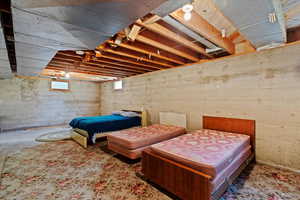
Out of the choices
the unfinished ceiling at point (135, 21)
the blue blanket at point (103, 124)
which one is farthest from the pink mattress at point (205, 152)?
the blue blanket at point (103, 124)

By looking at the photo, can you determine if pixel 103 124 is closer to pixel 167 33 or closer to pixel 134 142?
pixel 134 142

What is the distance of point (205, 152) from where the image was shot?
Answer: 1820 millimetres

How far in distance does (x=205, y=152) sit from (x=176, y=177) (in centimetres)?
51

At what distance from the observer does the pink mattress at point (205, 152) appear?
1535 millimetres

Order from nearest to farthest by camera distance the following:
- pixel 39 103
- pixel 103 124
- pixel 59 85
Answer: pixel 103 124 < pixel 39 103 < pixel 59 85

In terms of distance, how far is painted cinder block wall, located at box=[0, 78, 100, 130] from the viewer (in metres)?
5.14

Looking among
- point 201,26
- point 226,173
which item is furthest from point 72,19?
point 226,173

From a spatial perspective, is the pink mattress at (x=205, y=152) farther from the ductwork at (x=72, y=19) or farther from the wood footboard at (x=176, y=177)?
the ductwork at (x=72, y=19)

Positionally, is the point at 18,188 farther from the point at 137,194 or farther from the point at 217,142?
the point at 217,142

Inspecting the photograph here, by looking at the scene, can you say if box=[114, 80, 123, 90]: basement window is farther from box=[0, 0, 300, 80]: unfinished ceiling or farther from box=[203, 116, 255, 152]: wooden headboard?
box=[203, 116, 255, 152]: wooden headboard

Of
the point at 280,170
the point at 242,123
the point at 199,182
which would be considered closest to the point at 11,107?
the point at 199,182

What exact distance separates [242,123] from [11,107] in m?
7.63

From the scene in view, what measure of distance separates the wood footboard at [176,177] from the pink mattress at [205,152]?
8 centimetres

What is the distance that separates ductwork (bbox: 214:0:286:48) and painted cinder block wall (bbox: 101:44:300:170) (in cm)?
64
